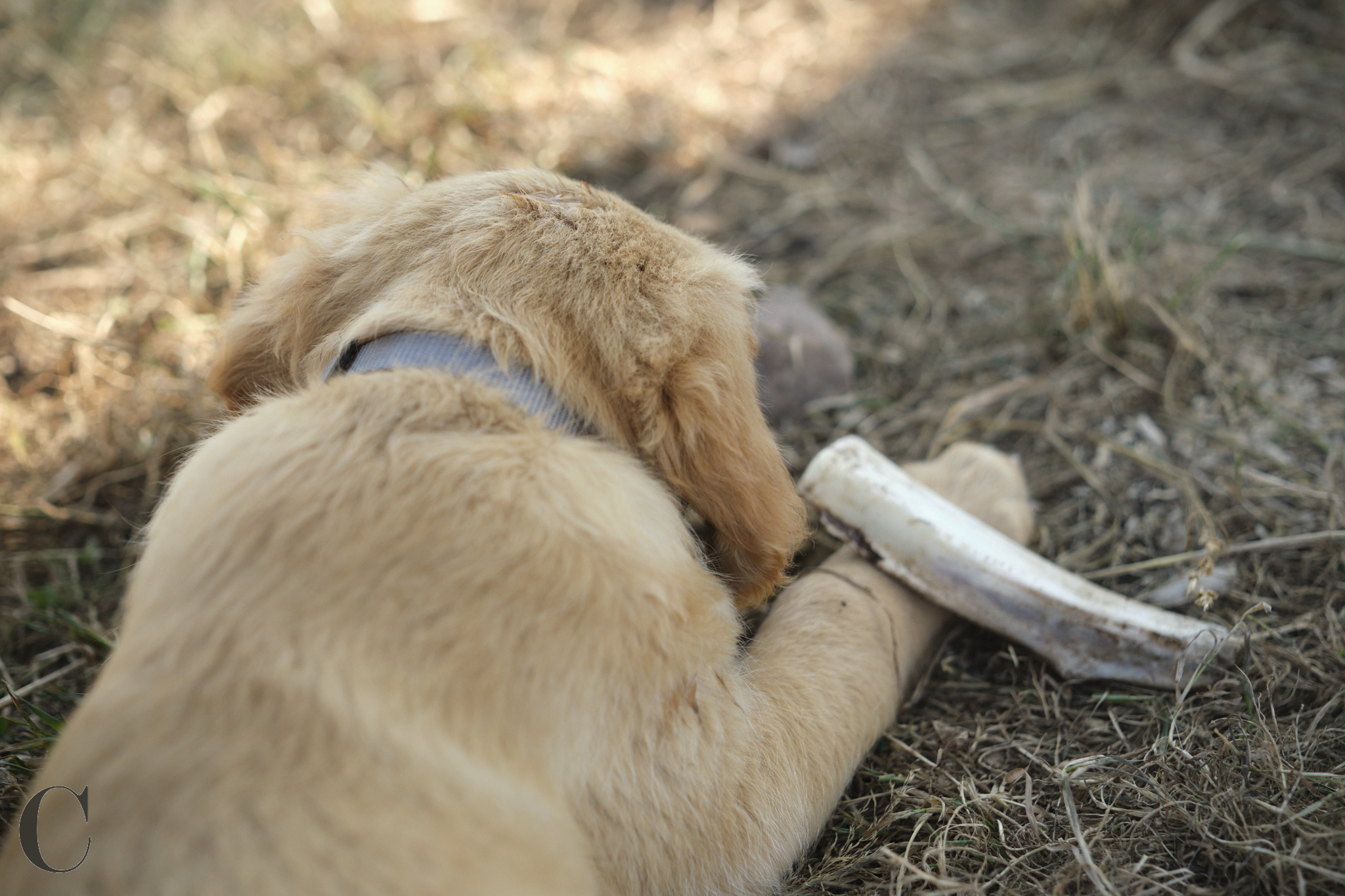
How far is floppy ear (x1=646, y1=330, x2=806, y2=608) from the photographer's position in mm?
1506

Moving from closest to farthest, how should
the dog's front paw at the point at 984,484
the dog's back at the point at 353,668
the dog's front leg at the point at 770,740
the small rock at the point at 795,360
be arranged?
the dog's back at the point at 353,668, the dog's front leg at the point at 770,740, the dog's front paw at the point at 984,484, the small rock at the point at 795,360

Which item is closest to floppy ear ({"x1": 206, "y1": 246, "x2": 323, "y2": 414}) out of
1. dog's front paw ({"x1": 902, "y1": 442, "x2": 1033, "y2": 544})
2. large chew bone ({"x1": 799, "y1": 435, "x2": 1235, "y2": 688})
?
large chew bone ({"x1": 799, "y1": 435, "x2": 1235, "y2": 688})

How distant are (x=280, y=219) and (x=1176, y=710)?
12.1 feet

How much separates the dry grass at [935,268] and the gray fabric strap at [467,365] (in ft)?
3.61

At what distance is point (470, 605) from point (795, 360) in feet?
5.62

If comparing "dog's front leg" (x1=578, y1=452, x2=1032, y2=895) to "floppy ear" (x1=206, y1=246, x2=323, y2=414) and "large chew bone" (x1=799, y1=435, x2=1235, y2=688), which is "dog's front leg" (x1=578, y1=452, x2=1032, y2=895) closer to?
"large chew bone" (x1=799, y1=435, x2=1235, y2=688)

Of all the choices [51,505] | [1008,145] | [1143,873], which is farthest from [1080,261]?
[51,505]

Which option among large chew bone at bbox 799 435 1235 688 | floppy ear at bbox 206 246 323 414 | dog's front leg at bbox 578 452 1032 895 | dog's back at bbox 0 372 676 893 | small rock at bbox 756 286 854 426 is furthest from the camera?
small rock at bbox 756 286 854 426

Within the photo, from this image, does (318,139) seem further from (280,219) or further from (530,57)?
(530,57)

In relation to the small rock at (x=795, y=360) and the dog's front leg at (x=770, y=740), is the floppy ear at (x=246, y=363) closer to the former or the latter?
the dog's front leg at (x=770, y=740)

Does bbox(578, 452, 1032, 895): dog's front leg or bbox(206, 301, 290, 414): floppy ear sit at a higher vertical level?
bbox(206, 301, 290, 414): floppy ear

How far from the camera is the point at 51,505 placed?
105 inches

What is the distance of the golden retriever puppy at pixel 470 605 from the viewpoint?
3.66ft

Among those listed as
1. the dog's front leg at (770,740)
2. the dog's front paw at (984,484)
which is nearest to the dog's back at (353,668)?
the dog's front leg at (770,740)
